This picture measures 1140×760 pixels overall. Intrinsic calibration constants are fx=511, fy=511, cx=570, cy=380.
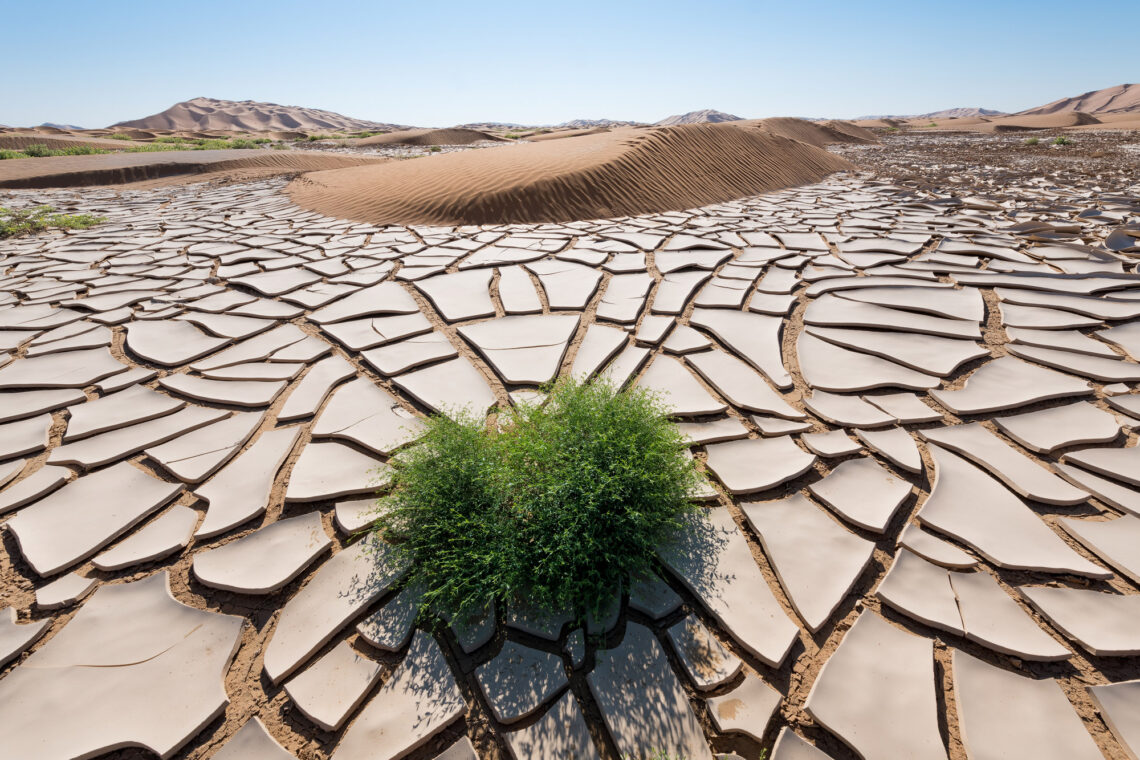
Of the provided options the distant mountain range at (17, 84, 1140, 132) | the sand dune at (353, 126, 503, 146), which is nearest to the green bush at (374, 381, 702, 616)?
the sand dune at (353, 126, 503, 146)

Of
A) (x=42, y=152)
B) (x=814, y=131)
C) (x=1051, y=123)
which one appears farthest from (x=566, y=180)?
(x=1051, y=123)

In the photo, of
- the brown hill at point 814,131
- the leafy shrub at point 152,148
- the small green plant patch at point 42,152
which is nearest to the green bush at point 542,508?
the brown hill at point 814,131

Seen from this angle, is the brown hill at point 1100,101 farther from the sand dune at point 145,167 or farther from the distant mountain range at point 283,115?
the sand dune at point 145,167

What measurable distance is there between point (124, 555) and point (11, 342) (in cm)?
228

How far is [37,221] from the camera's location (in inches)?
225

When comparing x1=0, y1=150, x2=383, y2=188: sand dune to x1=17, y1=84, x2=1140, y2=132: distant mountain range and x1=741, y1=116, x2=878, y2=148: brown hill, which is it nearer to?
x1=741, y1=116, x2=878, y2=148: brown hill

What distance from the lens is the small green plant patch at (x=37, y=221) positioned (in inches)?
210

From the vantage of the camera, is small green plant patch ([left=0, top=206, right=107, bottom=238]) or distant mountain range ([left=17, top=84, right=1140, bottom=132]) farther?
distant mountain range ([left=17, top=84, right=1140, bottom=132])

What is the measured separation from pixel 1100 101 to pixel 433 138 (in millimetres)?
68119

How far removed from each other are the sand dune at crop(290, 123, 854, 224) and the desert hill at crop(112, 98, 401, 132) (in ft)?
176

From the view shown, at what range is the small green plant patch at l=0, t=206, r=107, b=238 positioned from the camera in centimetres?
535

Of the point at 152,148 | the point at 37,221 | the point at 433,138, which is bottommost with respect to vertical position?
the point at 37,221

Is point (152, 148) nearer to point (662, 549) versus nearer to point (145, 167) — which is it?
point (145, 167)

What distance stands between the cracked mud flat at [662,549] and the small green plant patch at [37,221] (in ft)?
9.66
